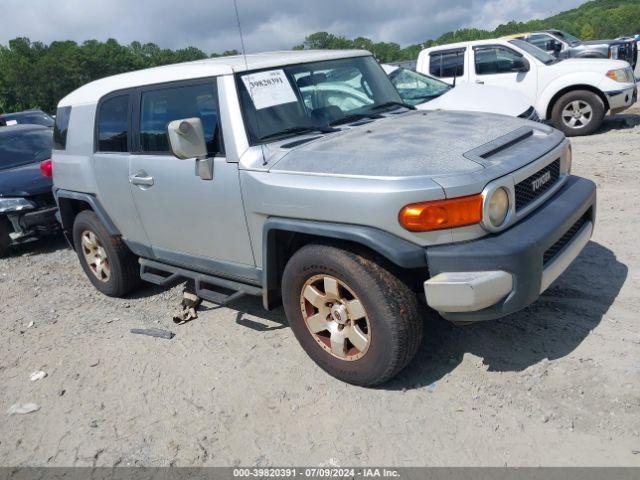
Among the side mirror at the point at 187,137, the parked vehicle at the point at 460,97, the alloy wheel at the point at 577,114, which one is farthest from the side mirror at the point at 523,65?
the side mirror at the point at 187,137

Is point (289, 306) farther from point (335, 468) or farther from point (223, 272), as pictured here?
point (335, 468)

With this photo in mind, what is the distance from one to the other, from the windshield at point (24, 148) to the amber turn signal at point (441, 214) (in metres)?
6.89

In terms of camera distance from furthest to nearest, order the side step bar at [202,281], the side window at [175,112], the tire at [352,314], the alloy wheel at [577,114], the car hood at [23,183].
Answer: the alloy wheel at [577,114]
the car hood at [23,183]
the side step bar at [202,281]
the side window at [175,112]
the tire at [352,314]

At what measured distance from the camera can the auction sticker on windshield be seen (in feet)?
12.1

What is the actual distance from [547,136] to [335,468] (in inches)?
96.2

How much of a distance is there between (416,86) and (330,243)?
654cm

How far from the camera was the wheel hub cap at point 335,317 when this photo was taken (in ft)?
10.6

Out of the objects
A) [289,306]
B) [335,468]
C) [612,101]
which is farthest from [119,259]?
[612,101]

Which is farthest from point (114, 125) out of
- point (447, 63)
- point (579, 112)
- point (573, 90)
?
point (579, 112)

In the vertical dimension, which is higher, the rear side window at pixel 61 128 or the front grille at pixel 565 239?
the rear side window at pixel 61 128

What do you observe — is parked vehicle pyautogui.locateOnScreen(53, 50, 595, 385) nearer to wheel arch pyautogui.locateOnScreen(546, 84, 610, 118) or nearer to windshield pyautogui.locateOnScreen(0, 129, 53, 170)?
windshield pyautogui.locateOnScreen(0, 129, 53, 170)

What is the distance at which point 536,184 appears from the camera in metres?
3.29

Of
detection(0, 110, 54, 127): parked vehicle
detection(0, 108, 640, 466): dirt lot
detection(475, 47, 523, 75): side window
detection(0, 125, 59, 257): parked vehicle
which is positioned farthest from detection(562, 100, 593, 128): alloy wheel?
detection(0, 110, 54, 127): parked vehicle

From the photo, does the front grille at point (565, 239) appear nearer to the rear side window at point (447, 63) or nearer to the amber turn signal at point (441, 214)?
the amber turn signal at point (441, 214)
